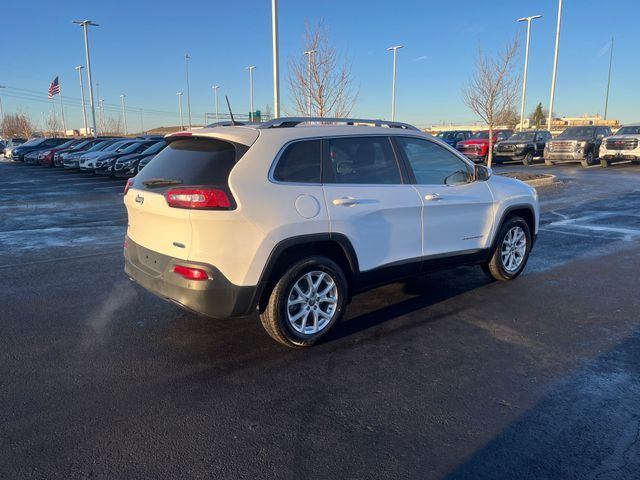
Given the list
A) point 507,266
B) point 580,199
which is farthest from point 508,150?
point 507,266

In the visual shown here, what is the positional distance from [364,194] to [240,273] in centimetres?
132

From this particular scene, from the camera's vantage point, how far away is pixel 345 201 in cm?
429

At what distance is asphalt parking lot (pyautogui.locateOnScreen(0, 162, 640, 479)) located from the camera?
2838 millimetres

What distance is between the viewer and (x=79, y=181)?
807 inches

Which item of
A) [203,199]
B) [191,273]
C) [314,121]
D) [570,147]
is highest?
[314,121]

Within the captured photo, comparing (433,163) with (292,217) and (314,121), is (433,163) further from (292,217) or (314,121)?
(292,217)

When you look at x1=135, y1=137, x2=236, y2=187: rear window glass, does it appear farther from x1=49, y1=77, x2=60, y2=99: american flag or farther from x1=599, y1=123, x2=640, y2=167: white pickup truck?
x1=49, y1=77, x2=60, y2=99: american flag

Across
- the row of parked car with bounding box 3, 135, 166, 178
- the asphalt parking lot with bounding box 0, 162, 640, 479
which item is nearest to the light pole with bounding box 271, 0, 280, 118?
the row of parked car with bounding box 3, 135, 166, 178

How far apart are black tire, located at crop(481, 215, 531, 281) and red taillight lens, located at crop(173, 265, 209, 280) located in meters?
3.52

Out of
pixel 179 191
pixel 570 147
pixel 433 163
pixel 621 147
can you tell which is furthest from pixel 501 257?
pixel 570 147

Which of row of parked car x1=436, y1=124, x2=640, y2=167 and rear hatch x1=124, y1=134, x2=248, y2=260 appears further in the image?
row of parked car x1=436, y1=124, x2=640, y2=167

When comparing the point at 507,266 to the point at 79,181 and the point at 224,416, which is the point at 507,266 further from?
the point at 79,181

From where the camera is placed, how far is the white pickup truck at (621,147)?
22770mm

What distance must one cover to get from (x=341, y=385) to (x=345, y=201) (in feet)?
4.89
